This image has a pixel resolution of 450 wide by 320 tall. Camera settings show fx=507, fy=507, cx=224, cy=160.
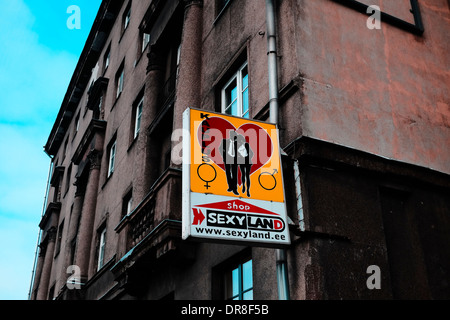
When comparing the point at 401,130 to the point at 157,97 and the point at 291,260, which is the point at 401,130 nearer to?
the point at 291,260

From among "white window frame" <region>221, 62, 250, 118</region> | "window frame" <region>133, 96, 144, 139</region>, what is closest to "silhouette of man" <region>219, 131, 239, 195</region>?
"white window frame" <region>221, 62, 250, 118</region>

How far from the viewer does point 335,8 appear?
34.1ft

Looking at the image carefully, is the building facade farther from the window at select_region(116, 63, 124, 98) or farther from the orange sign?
the window at select_region(116, 63, 124, 98)

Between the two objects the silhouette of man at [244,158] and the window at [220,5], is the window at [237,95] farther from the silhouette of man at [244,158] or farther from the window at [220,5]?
the window at [220,5]

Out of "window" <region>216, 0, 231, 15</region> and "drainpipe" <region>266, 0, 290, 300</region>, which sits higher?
"window" <region>216, 0, 231, 15</region>

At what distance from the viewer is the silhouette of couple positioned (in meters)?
7.82

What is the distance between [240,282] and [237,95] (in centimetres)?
425

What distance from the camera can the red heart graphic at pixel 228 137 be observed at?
26.3 feet

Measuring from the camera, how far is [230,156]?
810 cm

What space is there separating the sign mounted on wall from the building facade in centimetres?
42
